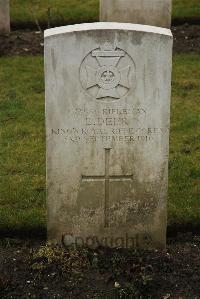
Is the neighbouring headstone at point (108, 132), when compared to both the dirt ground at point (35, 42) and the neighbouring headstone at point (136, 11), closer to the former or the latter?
the neighbouring headstone at point (136, 11)

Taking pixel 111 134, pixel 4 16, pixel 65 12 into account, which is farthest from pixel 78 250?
pixel 65 12

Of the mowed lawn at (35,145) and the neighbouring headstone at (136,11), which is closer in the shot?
the mowed lawn at (35,145)

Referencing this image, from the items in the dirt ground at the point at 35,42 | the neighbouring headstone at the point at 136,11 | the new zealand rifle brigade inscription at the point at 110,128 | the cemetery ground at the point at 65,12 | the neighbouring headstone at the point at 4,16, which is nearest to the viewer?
the new zealand rifle brigade inscription at the point at 110,128

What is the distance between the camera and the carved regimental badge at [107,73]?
194 inches

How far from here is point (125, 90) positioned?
5.03 m

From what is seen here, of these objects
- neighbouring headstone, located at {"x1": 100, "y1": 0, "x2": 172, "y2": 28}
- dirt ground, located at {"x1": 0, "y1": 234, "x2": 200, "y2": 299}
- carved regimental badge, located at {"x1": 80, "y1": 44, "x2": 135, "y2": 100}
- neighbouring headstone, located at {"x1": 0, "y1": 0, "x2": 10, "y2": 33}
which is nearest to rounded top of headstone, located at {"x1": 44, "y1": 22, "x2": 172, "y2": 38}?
carved regimental badge, located at {"x1": 80, "y1": 44, "x2": 135, "y2": 100}

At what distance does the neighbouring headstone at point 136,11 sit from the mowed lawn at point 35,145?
72 centimetres

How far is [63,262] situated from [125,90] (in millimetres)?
1358

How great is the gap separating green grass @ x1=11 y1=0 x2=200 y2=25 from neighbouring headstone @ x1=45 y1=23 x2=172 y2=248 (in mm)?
7193

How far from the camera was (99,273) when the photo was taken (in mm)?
5102

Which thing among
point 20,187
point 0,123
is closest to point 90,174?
point 20,187

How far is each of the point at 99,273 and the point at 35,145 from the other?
265cm

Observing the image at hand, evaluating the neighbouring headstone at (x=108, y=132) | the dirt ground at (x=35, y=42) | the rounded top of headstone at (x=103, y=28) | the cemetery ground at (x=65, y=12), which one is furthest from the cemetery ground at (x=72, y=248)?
the cemetery ground at (x=65, y=12)

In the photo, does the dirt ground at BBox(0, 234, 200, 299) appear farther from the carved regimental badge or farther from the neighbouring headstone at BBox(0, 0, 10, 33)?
the neighbouring headstone at BBox(0, 0, 10, 33)
